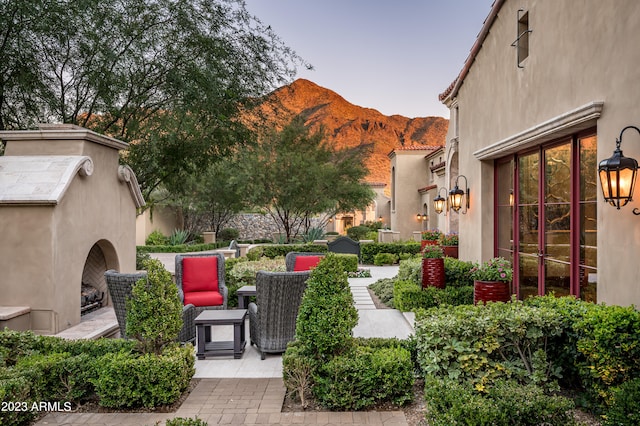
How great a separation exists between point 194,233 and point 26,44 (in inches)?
811

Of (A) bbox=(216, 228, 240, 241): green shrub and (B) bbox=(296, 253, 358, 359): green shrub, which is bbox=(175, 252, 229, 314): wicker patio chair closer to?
(B) bbox=(296, 253, 358, 359): green shrub

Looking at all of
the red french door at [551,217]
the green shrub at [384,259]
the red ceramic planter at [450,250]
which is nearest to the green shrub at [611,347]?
the red french door at [551,217]

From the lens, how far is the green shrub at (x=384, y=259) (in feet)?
60.4

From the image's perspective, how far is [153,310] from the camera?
4547 millimetres

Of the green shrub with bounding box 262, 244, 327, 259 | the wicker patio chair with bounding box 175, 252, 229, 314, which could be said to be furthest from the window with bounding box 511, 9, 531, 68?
the green shrub with bounding box 262, 244, 327, 259

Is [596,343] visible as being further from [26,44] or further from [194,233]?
[194,233]

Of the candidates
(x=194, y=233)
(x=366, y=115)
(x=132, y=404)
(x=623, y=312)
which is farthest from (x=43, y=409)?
(x=366, y=115)

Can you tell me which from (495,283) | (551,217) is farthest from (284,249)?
(551,217)

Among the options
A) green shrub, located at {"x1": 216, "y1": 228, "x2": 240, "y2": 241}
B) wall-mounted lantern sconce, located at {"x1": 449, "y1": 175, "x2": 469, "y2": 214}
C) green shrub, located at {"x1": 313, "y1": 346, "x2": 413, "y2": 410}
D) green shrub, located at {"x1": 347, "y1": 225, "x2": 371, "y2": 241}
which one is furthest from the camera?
green shrub, located at {"x1": 216, "y1": 228, "x2": 240, "y2": 241}

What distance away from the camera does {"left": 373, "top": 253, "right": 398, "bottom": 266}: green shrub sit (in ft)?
60.4

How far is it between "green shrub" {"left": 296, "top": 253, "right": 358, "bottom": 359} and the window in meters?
4.69

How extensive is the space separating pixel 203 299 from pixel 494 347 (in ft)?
16.8

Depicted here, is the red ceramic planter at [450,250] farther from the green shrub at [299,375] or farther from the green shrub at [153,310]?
the green shrub at [153,310]

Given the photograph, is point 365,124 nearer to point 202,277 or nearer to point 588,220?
point 202,277
